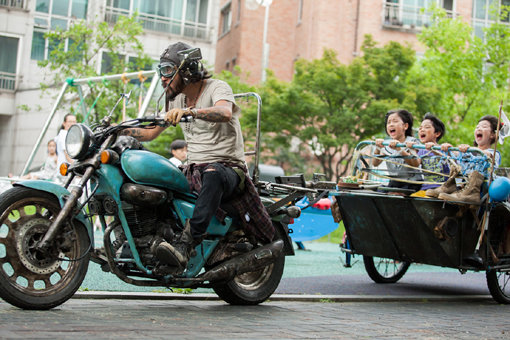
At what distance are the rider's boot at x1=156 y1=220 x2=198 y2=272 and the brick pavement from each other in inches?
15.9

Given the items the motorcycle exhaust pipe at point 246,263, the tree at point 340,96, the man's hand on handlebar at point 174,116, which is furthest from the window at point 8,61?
the man's hand on handlebar at point 174,116

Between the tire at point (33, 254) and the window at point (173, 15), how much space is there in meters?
29.2

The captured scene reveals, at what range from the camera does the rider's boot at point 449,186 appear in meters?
7.12

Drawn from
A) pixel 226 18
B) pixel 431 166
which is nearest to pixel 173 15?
pixel 226 18

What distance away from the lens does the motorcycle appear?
4.94 meters

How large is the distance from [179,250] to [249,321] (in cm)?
76

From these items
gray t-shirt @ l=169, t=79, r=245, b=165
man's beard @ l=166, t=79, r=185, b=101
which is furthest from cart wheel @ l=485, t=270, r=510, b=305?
man's beard @ l=166, t=79, r=185, b=101

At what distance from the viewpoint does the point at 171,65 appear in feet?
18.7

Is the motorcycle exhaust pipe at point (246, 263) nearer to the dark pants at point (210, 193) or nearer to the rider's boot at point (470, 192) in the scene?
the dark pants at point (210, 193)

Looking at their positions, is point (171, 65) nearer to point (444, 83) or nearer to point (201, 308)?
point (201, 308)

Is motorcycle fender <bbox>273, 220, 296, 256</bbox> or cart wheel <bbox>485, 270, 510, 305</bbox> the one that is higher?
motorcycle fender <bbox>273, 220, 296, 256</bbox>

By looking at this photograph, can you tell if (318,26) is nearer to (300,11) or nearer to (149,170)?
(300,11)

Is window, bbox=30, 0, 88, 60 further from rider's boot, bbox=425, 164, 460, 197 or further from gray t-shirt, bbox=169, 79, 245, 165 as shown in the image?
gray t-shirt, bbox=169, 79, 245, 165

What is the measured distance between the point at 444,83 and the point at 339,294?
18.6 m
